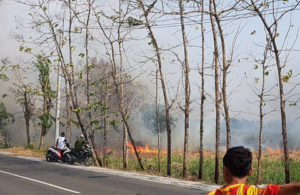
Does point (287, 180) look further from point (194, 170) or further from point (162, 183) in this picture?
point (194, 170)

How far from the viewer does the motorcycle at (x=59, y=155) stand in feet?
70.7

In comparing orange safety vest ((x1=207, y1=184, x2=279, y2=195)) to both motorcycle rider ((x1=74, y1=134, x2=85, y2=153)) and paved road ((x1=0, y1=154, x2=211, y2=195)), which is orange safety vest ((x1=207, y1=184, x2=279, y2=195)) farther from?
motorcycle rider ((x1=74, y1=134, x2=85, y2=153))

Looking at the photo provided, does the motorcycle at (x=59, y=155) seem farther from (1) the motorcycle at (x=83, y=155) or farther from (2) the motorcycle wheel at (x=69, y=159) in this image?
(1) the motorcycle at (x=83, y=155)

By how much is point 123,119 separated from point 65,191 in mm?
9565

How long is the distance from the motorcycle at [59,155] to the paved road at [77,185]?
4.98 metres

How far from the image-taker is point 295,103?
45.8ft

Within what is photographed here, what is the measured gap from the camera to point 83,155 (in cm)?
2130

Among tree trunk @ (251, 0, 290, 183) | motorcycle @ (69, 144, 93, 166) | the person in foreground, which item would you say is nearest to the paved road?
tree trunk @ (251, 0, 290, 183)

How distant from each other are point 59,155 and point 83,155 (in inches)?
58.9

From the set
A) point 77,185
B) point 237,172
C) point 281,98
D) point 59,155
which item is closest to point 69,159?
point 59,155

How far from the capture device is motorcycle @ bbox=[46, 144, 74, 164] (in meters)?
21.6

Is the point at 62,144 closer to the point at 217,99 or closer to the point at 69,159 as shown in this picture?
the point at 69,159

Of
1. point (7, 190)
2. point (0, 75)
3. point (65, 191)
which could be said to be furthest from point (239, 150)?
point (0, 75)

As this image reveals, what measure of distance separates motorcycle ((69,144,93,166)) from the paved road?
4663 mm
